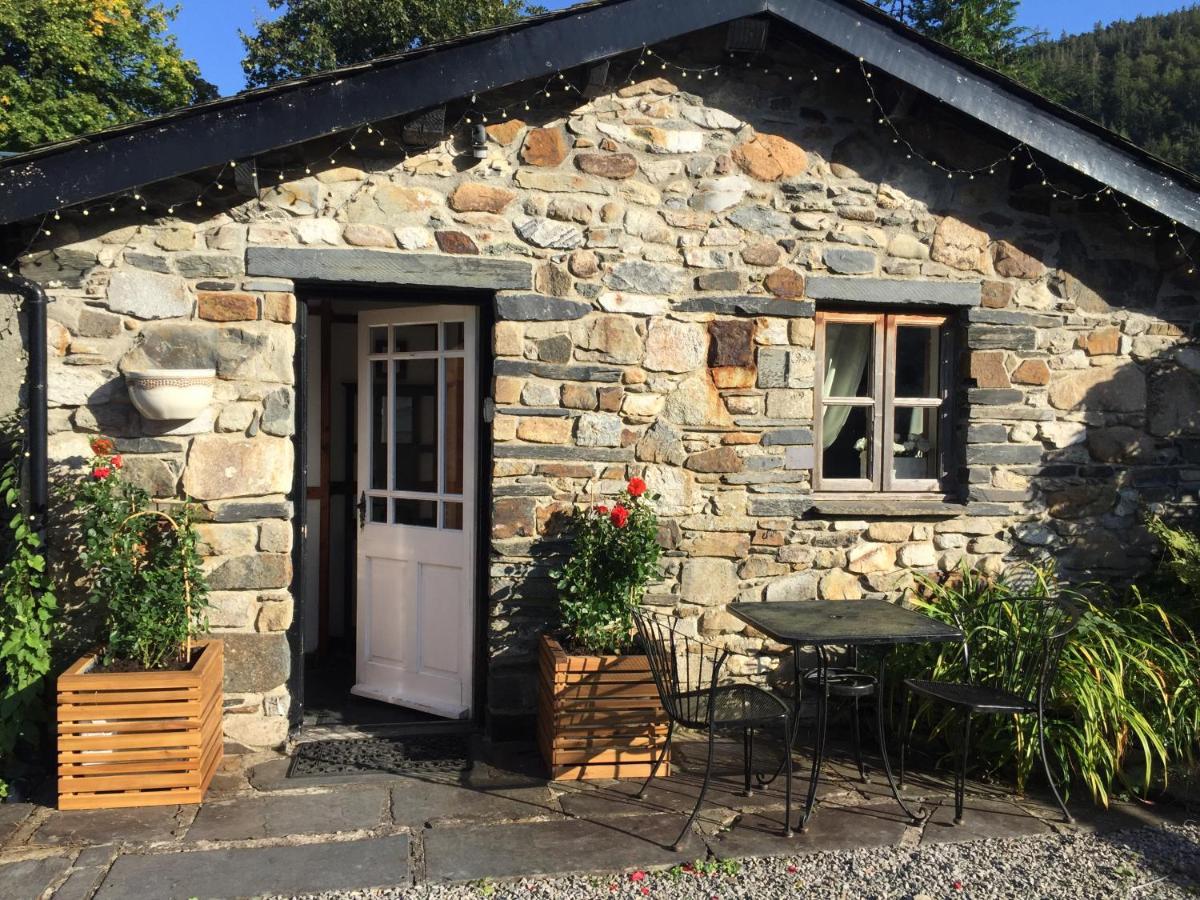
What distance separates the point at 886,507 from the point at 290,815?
328 cm

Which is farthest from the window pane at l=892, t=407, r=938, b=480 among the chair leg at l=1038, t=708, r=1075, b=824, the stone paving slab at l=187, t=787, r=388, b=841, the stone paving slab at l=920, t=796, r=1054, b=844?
the stone paving slab at l=187, t=787, r=388, b=841

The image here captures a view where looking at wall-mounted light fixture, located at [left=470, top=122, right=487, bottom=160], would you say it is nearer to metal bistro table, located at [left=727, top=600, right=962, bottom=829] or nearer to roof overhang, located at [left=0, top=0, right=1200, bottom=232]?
roof overhang, located at [left=0, top=0, right=1200, bottom=232]

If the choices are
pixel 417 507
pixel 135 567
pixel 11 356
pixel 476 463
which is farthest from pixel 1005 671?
pixel 11 356

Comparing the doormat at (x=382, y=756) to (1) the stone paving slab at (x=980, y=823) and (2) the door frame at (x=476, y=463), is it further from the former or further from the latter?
(1) the stone paving slab at (x=980, y=823)

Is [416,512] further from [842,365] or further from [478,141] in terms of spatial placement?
[842,365]

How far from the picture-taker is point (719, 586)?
4.89 m

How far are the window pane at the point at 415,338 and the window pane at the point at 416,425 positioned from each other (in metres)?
0.07

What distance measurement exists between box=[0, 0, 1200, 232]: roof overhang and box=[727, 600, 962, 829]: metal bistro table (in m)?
2.60

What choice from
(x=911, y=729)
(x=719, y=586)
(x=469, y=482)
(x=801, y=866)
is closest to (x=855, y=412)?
(x=719, y=586)

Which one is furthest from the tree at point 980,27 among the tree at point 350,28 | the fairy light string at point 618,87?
the fairy light string at point 618,87

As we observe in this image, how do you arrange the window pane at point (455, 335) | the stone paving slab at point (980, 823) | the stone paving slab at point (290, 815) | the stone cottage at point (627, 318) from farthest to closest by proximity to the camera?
the window pane at point (455, 335) < the stone cottage at point (627, 318) < the stone paving slab at point (980, 823) < the stone paving slab at point (290, 815)

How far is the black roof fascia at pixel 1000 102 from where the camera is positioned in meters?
4.62

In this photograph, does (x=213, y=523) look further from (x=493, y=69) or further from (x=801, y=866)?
(x=801, y=866)

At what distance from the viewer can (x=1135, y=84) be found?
16.7m
